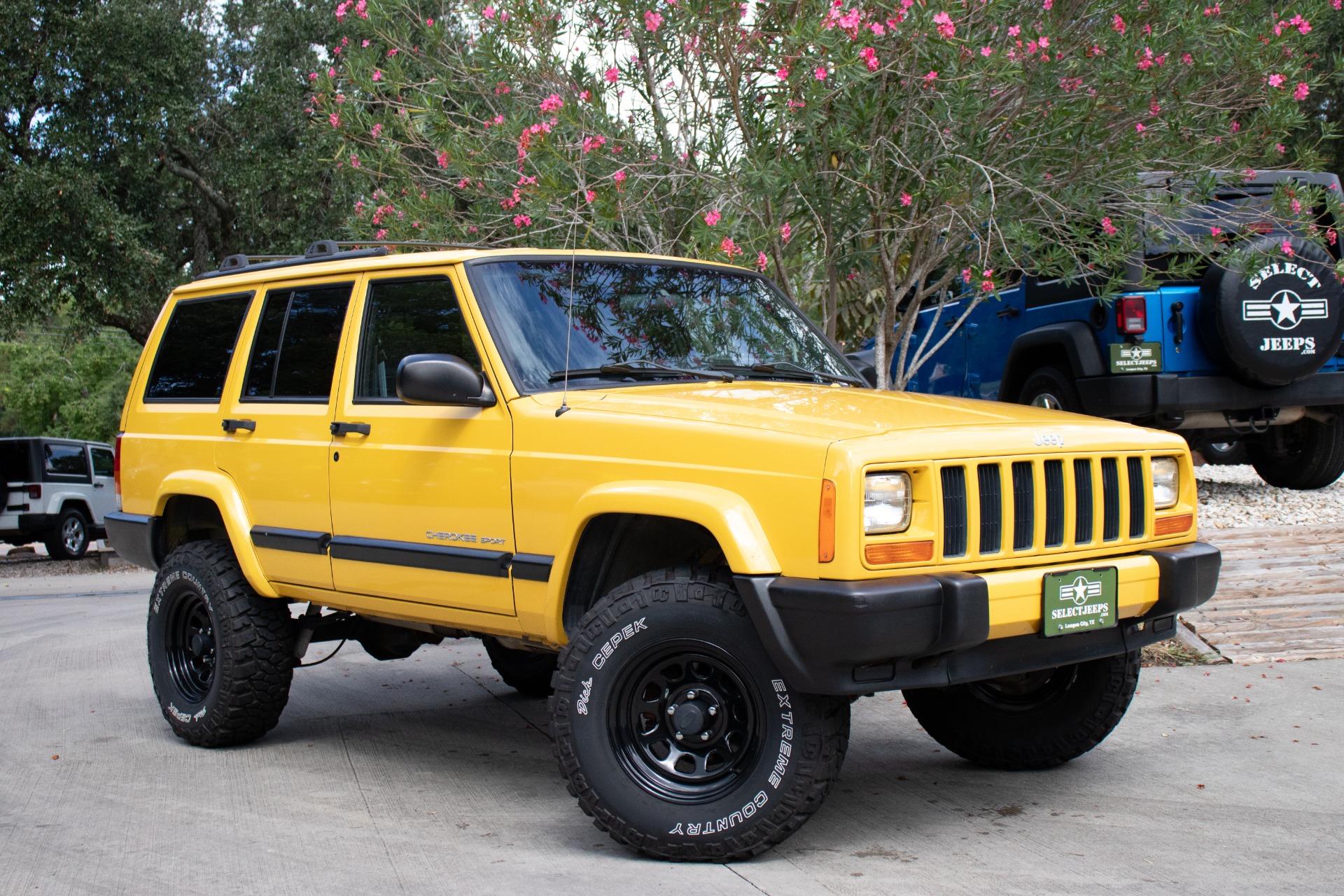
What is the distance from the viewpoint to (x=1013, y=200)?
757 centimetres

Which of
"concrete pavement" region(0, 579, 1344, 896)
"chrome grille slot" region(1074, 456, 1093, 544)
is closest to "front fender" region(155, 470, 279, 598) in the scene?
"concrete pavement" region(0, 579, 1344, 896)

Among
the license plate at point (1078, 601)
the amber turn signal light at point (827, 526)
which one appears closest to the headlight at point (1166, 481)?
the license plate at point (1078, 601)

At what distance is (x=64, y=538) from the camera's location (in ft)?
62.0

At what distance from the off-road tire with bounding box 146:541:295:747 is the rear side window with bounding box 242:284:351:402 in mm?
807

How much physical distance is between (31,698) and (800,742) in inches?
191

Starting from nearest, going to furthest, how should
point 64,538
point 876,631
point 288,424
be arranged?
point 876,631 < point 288,424 < point 64,538

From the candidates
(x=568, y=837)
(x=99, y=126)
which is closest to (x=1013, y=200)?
(x=568, y=837)

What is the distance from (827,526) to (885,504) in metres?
0.20

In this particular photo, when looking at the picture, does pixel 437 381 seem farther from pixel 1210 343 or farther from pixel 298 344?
pixel 1210 343

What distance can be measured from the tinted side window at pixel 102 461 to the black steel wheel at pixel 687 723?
18.2 m

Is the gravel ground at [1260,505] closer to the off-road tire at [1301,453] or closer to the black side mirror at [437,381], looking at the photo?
the off-road tire at [1301,453]

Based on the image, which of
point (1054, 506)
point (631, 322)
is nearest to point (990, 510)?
point (1054, 506)

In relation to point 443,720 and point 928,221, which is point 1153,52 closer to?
point 928,221

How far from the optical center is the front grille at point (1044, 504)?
384cm
